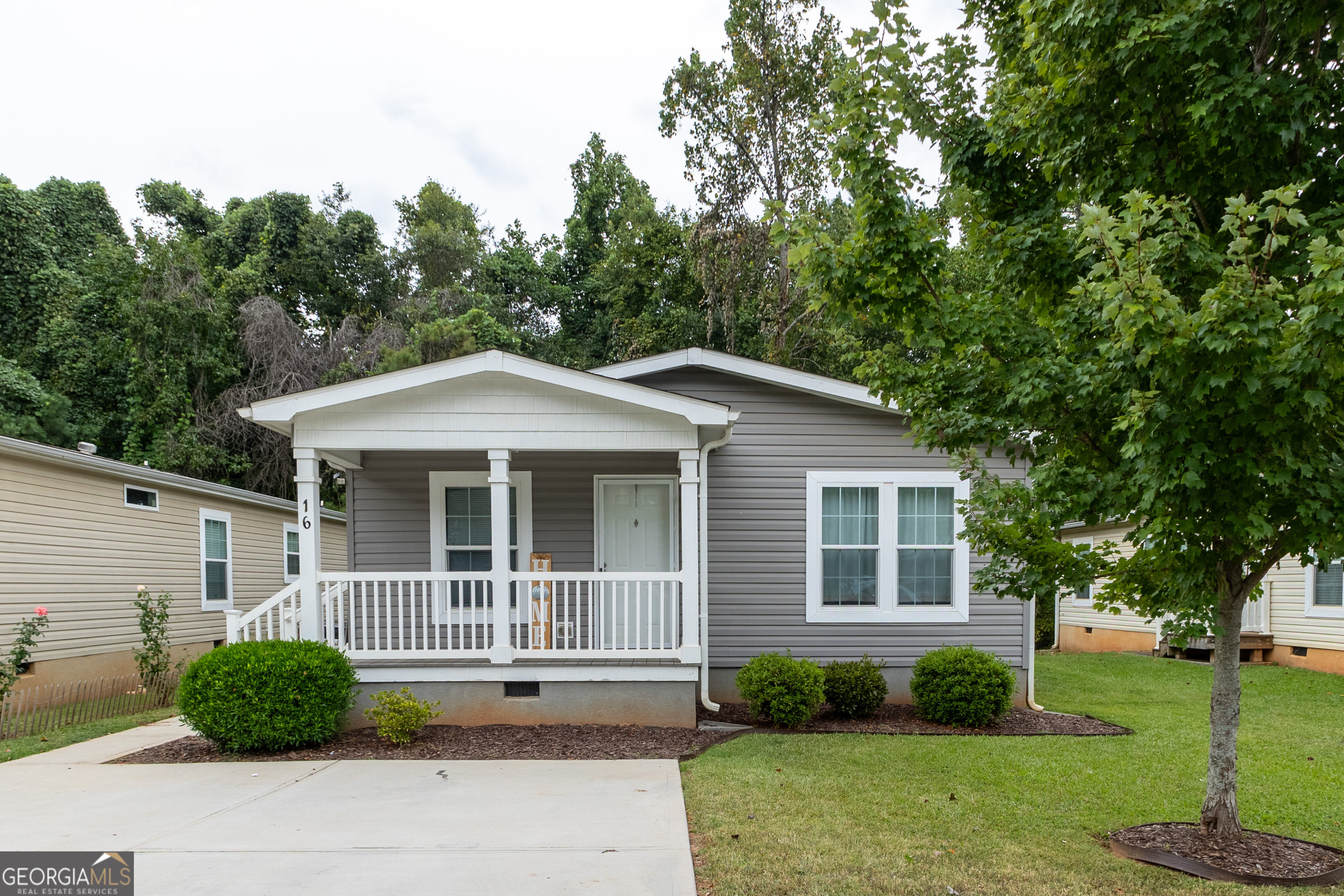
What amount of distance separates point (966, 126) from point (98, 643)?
1186 cm

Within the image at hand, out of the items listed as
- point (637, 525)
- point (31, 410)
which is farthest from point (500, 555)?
point (31, 410)

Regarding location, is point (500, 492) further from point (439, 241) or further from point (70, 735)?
point (439, 241)

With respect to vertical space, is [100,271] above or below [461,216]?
below

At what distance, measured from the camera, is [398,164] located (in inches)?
1094

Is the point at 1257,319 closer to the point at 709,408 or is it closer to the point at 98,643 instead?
the point at 709,408

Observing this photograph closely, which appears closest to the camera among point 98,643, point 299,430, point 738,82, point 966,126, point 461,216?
point 966,126

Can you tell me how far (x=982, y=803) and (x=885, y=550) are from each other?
13.5 ft

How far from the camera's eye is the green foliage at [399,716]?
7.03 metres

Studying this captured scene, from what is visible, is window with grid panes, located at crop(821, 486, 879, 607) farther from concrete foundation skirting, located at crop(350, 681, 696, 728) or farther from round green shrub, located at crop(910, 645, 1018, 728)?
concrete foundation skirting, located at crop(350, 681, 696, 728)

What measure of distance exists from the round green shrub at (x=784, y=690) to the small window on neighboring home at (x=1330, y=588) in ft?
30.3

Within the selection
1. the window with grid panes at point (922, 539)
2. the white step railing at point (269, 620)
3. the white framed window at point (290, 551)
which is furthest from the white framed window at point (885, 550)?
the white framed window at point (290, 551)

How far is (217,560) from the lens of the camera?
13.3 meters

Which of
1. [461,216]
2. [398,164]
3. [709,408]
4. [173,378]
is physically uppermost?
[398,164]

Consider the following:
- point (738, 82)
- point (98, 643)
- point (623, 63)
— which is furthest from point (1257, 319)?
point (623, 63)
